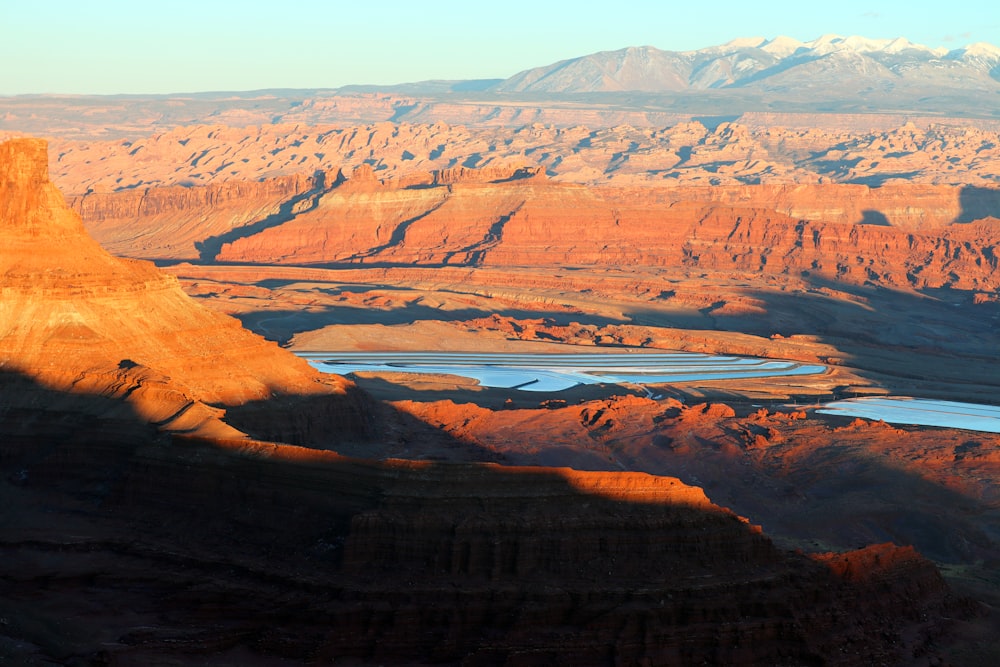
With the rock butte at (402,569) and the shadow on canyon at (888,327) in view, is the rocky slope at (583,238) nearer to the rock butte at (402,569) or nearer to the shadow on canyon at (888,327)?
the shadow on canyon at (888,327)

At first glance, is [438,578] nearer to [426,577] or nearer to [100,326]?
[426,577]

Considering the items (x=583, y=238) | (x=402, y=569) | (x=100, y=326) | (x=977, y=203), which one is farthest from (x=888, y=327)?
(x=402, y=569)

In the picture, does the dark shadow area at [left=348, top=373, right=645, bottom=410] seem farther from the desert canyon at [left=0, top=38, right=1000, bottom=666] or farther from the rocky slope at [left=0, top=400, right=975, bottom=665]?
the rocky slope at [left=0, top=400, right=975, bottom=665]

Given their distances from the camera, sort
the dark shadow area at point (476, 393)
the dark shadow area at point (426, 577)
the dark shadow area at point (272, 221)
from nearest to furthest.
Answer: the dark shadow area at point (426, 577) → the dark shadow area at point (476, 393) → the dark shadow area at point (272, 221)

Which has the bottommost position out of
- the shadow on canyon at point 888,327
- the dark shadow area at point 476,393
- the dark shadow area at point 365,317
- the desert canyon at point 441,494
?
the shadow on canyon at point 888,327

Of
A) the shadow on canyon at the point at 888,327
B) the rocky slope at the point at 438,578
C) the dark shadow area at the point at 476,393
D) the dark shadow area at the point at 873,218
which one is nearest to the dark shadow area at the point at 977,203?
the dark shadow area at the point at 873,218

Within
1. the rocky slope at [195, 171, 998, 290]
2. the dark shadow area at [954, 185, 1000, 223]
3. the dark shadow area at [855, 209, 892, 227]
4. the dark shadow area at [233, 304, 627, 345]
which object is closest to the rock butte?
the dark shadow area at [233, 304, 627, 345]

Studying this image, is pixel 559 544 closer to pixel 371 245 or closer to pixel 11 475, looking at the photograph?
pixel 11 475
